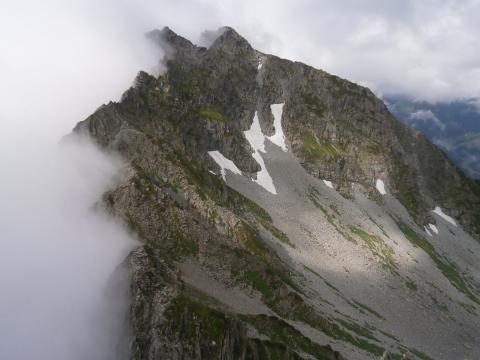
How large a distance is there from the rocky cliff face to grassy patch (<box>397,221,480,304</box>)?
0.96m

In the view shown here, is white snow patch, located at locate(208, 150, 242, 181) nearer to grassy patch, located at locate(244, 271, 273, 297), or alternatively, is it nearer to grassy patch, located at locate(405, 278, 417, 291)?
grassy patch, located at locate(405, 278, 417, 291)

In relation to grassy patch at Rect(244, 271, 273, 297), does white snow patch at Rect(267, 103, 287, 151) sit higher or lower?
higher

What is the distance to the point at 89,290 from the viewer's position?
60000mm

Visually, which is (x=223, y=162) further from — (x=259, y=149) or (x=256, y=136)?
(x=256, y=136)

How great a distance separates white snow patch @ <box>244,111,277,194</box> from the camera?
5630 inches

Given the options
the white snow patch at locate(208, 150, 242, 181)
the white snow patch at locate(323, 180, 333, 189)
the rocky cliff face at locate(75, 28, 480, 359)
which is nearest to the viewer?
the rocky cliff face at locate(75, 28, 480, 359)

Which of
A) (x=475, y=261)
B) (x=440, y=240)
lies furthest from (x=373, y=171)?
(x=475, y=261)

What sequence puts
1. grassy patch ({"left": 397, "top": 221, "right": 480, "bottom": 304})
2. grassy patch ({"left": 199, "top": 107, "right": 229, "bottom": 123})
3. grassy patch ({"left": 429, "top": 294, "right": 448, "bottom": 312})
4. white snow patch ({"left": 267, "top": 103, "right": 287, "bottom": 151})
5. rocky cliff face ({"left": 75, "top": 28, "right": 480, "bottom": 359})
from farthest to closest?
white snow patch ({"left": 267, "top": 103, "right": 287, "bottom": 151}) → grassy patch ({"left": 199, "top": 107, "right": 229, "bottom": 123}) → grassy patch ({"left": 397, "top": 221, "right": 480, "bottom": 304}) → grassy patch ({"left": 429, "top": 294, "right": 448, "bottom": 312}) → rocky cliff face ({"left": 75, "top": 28, "right": 480, "bottom": 359})

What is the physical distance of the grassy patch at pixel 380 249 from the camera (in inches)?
5007

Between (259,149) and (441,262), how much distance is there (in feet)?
256

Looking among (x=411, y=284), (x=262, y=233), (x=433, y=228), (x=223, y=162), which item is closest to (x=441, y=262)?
(x=433, y=228)

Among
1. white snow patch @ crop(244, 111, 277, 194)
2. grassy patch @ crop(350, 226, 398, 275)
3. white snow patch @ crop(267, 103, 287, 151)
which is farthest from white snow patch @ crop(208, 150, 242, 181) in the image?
grassy patch @ crop(350, 226, 398, 275)

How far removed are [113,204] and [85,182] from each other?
12.4m

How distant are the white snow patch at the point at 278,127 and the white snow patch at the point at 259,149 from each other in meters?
5.98
